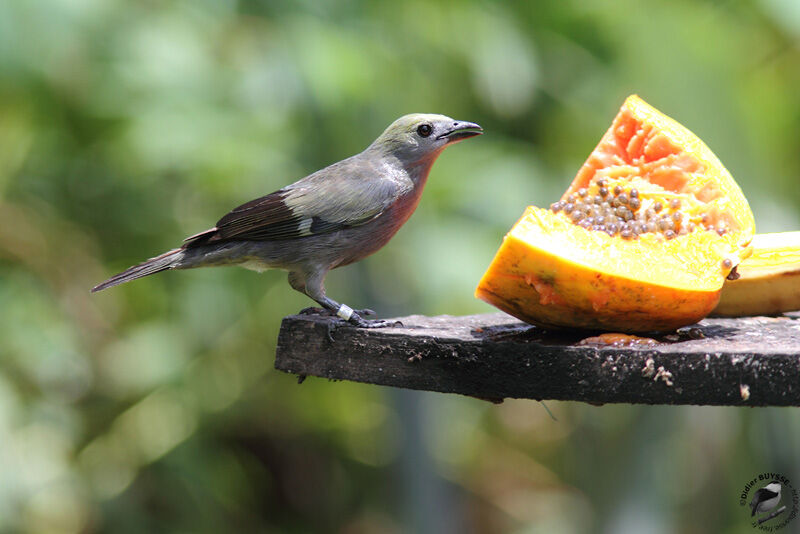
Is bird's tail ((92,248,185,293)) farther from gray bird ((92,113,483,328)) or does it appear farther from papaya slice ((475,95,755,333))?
papaya slice ((475,95,755,333))

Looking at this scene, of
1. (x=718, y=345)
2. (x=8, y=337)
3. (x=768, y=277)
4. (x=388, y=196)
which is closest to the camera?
(x=718, y=345)

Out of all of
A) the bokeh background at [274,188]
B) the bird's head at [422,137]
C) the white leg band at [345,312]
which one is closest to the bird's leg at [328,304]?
the white leg band at [345,312]

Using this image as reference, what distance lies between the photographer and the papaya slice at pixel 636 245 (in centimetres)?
223

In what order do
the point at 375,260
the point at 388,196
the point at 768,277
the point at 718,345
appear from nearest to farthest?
the point at 718,345, the point at 768,277, the point at 388,196, the point at 375,260

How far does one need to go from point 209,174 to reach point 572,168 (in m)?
2.20

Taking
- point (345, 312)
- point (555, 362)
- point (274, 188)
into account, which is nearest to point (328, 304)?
point (345, 312)

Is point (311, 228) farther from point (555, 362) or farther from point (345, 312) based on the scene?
point (555, 362)

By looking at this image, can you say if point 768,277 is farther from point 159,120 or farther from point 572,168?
point 159,120

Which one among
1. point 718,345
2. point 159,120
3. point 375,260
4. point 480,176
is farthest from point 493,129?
point 718,345

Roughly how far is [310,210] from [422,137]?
471 mm

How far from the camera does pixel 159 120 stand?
5711mm

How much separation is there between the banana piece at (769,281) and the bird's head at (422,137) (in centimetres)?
95

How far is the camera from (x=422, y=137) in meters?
3.11

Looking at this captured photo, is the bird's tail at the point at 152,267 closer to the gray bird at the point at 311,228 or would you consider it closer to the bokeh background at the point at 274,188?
the gray bird at the point at 311,228
